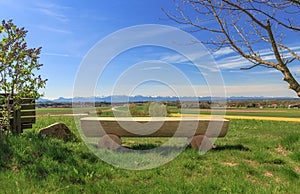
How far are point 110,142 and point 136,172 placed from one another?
2.05 meters

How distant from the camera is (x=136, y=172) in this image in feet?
17.9

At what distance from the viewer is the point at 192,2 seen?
3.07m

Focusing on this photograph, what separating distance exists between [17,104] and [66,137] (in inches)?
80.3

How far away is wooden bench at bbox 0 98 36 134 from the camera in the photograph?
873cm

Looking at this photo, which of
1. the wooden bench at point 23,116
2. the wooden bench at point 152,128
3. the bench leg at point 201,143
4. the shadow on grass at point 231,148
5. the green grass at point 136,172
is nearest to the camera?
the green grass at point 136,172

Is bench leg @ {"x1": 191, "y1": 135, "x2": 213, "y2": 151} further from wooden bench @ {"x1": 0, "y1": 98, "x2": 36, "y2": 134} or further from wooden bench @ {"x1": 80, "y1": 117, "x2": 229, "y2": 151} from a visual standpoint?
wooden bench @ {"x1": 0, "y1": 98, "x2": 36, "y2": 134}

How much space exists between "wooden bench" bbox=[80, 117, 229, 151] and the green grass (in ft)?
2.22

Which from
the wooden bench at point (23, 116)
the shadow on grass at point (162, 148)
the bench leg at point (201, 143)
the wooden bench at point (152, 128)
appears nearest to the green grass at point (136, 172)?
the bench leg at point (201, 143)

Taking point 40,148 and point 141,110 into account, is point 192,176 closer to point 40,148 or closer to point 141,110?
point 40,148

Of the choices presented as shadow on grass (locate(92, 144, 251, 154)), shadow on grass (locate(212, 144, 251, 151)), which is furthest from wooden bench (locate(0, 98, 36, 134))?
shadow on grass (locate(212, 144, 251, 151))

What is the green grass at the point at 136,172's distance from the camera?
4.54 m

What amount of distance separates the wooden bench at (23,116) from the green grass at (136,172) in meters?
2.21

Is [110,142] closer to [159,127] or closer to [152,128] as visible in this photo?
[152,128]

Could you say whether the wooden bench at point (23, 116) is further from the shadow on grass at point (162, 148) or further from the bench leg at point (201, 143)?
the bench leg at point (201, 143)
